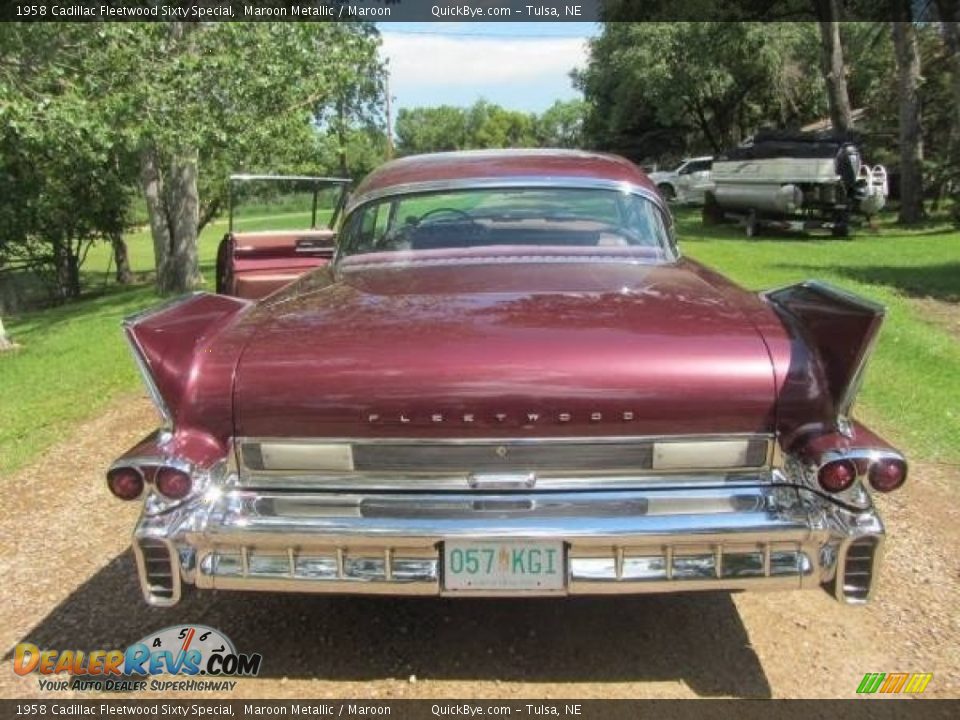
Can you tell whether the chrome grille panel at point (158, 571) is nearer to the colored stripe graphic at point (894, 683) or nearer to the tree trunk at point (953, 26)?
the colored stripe graphic at point (894, 683)

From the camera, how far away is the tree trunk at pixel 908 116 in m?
18.6

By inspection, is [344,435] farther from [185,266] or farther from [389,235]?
[185,266]

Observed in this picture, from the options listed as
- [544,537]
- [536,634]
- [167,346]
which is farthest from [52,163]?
[544,537]

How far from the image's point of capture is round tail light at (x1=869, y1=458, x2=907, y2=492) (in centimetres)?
255

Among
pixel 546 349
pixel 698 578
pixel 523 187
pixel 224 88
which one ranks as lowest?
pixel 698 578

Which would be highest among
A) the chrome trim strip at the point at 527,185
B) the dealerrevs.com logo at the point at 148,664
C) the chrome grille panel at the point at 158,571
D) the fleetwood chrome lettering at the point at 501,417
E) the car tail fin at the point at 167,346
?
the chrome trim strip at the point at 527,185

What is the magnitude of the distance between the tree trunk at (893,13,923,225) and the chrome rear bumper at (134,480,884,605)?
62.8 ft

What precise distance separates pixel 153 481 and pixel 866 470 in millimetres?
→ 2061

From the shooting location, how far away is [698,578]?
8.46 feet

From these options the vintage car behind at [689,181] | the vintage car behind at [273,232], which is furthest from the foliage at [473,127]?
the vintage car behind at [273,232]

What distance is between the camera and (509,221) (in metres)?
3.98

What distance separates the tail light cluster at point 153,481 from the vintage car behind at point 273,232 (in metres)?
4.21
